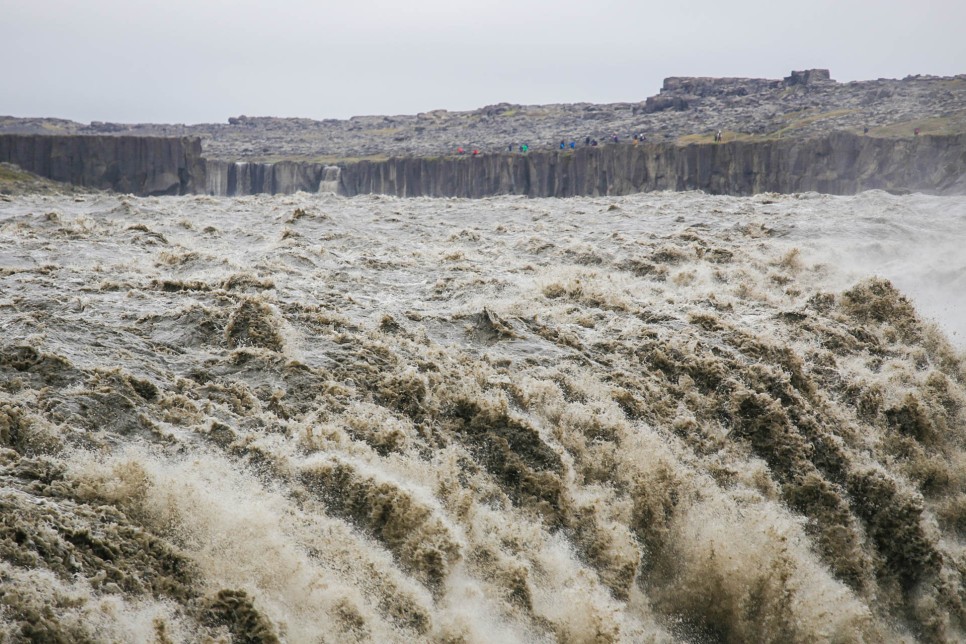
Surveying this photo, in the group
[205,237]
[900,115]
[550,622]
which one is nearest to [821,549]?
[550,622]

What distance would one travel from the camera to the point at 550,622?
6629 mm

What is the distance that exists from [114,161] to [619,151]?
2600 cm

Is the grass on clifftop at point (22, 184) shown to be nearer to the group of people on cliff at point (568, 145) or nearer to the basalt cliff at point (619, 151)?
the basalt cliff at point (619, 151)

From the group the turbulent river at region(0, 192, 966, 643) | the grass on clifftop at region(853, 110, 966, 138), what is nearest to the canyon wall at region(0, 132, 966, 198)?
the grass on clifftop at region(853, 110, 966, 138)

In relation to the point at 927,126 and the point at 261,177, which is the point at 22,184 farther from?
the point at 927,126

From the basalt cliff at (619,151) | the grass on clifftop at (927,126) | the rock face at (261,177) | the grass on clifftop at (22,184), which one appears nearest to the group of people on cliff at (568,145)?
the basalt cliff at (619,151)

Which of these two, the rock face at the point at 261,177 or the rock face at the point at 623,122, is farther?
the rock face at the point at 623,122

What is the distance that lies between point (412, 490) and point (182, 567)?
6.90ft

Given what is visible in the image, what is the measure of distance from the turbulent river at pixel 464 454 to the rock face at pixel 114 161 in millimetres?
28931

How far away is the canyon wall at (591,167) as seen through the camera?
128 feet

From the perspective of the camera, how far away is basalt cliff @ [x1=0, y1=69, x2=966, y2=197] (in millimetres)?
40281

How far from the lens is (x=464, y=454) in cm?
809

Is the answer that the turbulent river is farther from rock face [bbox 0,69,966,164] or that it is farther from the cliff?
rock face [bbox 0,69,966,164]

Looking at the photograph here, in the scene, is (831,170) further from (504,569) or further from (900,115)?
(504,569)
